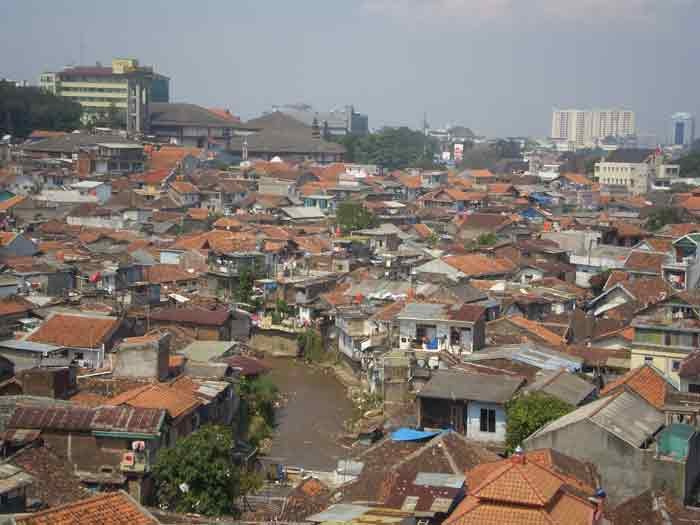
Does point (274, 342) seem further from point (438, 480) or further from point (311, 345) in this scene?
point (438, 480)

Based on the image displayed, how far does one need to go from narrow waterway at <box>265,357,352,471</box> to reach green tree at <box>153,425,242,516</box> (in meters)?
2.95

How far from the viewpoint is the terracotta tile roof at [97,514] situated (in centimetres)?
625

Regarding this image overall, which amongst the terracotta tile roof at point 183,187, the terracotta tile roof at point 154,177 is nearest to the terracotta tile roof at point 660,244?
the terracotta tile roof at point 183,187

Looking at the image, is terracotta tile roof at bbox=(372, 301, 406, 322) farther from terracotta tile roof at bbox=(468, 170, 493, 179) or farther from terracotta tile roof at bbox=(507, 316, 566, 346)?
terracotta tile roof at bbox=(468, 170, 493, 179)

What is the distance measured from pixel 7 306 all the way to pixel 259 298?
590cm

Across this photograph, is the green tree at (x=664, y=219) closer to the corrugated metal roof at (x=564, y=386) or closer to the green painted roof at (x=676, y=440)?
the corrugated metal roof at (x=564, y=386)

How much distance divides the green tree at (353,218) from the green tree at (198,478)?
18705mm

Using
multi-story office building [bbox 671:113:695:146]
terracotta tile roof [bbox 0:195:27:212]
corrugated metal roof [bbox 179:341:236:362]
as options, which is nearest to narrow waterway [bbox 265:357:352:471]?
corrugated metal roof [bbox 179:341:236:362]

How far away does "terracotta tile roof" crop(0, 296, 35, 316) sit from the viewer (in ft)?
50.0

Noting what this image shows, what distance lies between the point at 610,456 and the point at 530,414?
57.6 inches

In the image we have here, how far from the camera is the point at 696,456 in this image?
31.4ft

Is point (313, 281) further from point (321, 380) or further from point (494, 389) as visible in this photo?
point (494, 389)

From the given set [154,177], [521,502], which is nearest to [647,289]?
[521,502]

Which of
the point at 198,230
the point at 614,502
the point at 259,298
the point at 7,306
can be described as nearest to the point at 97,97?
the point at 198,230
